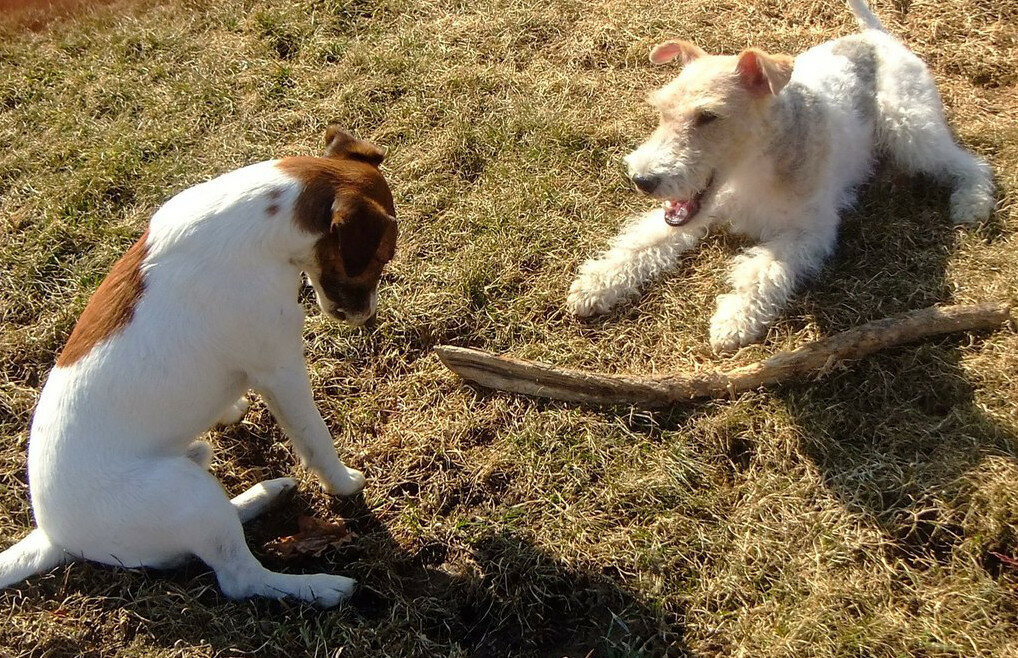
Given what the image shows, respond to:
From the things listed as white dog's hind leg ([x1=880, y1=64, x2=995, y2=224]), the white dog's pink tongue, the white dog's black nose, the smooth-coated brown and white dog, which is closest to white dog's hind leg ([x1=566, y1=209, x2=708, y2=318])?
the white dog's pink tongue

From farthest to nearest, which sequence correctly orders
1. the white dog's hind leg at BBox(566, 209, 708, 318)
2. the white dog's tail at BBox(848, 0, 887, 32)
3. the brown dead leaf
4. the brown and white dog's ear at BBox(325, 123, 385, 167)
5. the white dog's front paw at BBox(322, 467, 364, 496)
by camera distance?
the white dog's tail at BBox(848, 0, 887, 32) < the white dog's hind leg at BBox(566, 209, 708, 318) < the white dog's front paw at BBox(322, 467, 364, 496) < the brown dead leaf < the brown and white dog's ear at BBox(325, 123, 385, 167)

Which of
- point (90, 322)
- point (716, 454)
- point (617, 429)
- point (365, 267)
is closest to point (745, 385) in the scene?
point (716, 454)

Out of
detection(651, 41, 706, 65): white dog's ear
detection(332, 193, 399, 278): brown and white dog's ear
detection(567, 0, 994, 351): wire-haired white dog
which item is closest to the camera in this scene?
detection(332, 193, 399, 278): brown and white dog's ear

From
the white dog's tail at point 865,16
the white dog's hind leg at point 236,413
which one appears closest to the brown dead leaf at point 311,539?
the white dog's hind leg at point 236,413

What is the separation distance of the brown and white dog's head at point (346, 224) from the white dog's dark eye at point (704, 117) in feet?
5.77

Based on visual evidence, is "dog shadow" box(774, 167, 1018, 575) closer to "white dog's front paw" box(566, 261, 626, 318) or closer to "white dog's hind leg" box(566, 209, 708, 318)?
"white dog's hind leg" box(566, 209, 708, 318)

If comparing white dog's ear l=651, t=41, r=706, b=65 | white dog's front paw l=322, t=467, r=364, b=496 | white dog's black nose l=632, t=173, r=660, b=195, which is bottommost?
white dog's front paw l=322, t=467, r=364, b=496

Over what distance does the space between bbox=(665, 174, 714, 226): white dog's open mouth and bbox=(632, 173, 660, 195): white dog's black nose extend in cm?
19

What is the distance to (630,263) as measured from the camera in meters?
4.82

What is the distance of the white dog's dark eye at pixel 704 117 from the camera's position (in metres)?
4.14

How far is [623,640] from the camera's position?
3340 mm

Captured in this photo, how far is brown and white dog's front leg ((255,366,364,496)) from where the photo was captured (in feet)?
11.3

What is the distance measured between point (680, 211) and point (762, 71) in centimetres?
85

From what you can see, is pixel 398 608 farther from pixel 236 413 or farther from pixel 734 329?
pixel 734 329
